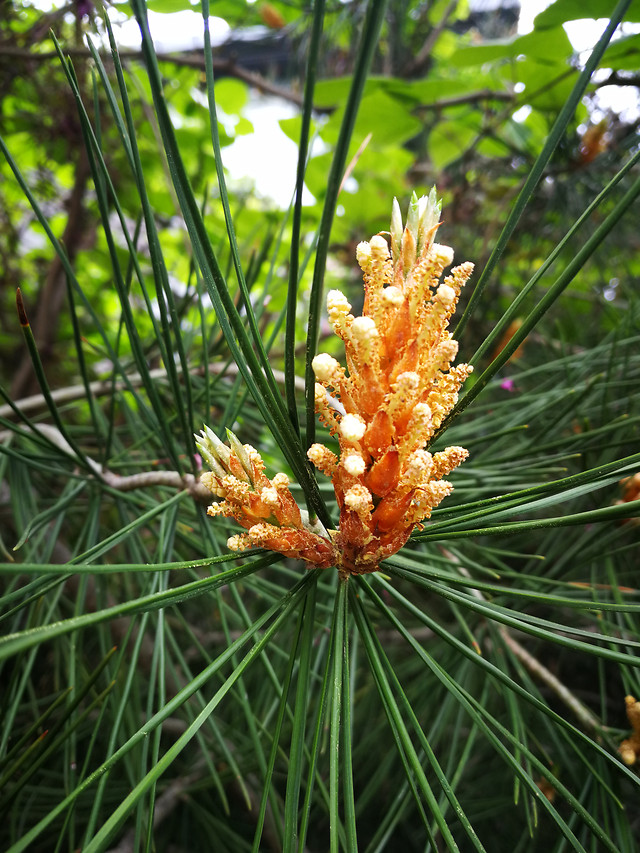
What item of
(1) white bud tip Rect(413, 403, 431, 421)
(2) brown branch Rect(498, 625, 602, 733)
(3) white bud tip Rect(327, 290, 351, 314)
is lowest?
(2) brown branch Rect(498, 625, 602, 733)

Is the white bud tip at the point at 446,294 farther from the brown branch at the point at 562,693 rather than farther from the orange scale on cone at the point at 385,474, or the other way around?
the brown branch at the point at 562,693

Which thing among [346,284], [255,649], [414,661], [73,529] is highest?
[346,284]

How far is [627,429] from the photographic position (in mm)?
521

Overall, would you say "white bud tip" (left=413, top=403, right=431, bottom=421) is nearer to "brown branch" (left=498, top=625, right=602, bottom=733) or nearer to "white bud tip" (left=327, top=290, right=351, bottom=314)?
"white bud tip" (left=327, top=290, right=351, bottom=314)

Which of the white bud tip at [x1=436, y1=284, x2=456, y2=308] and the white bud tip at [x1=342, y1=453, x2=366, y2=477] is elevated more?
the white bud tip at [x1=436, y1=284, x2=456, y2=308]

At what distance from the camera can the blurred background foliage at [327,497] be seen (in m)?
0.28

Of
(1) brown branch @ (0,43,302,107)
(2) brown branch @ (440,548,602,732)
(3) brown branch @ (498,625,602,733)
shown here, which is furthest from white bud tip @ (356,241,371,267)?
(1) brown branch @ (0,43,302,107)

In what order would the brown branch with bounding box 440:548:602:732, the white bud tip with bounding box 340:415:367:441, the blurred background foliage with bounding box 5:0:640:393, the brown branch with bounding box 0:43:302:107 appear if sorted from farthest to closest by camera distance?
the blurred background foliage with bounding box 5:0:640:393 < the brown branch with bounding box 0:43:302:107 < the brown branch with bounding box 440:548:602:732 < the white bud tip with bounding box 340:415:367:441

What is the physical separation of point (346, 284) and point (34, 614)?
1124 mm

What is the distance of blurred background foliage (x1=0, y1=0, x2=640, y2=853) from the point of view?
284mm

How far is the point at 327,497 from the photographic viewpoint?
0.51m

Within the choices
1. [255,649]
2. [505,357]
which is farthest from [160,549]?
[505,357]

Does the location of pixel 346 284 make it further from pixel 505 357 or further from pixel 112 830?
pixel 112 830

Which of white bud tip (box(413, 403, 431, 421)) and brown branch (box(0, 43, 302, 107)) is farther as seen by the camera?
brown branch (box(0, 43, 302, 107))
